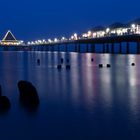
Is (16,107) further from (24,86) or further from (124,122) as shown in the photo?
(124,122)

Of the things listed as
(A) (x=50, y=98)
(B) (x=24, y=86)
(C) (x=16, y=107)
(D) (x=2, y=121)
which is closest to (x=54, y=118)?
(D) (x=2, y=121)

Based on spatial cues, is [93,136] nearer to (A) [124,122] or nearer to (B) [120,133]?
(B) [120,133]

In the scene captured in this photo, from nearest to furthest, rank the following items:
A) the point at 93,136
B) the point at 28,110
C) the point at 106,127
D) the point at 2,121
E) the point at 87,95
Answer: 1. the point at 93,136
2. the point at 106,127
3. the point at 2,121
4. the point at 28,110
5. the point at 87,95

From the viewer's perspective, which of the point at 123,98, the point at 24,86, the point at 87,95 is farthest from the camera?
the point at 87,95

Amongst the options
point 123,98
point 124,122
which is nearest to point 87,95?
point 123,98

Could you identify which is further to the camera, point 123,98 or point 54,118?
point 123,98

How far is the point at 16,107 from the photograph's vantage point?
15.9m

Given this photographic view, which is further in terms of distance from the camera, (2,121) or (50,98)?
(50,98)

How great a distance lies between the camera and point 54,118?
45.3 feet

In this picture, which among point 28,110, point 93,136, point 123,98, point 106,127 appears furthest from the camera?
point 123,98

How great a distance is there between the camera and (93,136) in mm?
11297

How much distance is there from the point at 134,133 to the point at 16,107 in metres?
5.62

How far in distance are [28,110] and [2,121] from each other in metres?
2.03

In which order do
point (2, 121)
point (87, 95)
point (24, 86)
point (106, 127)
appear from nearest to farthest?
point (106, 127) < point (2, 121) < point (24, 86) < point (87, 95)
